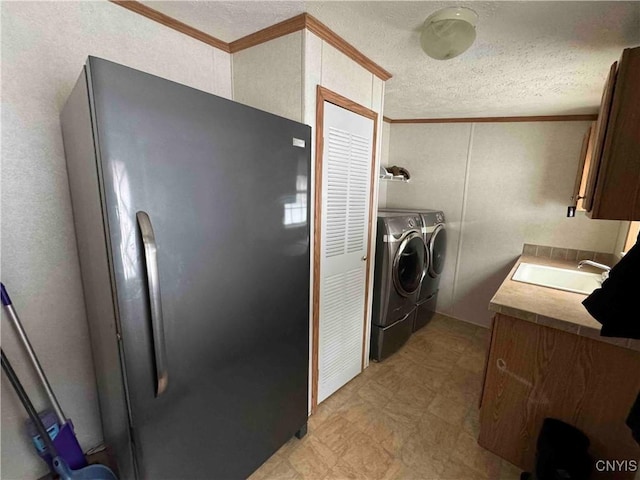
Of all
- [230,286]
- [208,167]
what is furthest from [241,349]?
[208,167]

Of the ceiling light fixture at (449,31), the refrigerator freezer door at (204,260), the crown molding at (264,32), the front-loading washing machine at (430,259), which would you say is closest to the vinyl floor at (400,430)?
the refrigerator freezer door at (204,260)

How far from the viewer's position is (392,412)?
6.31 ft

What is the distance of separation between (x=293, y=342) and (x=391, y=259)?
1135 millimetres

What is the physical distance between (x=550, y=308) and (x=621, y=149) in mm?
776

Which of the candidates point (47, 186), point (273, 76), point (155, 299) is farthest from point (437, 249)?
point (47, 186)

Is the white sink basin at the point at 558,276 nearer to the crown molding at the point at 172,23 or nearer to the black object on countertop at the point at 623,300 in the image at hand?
the black object on countertop at the point at 623,300

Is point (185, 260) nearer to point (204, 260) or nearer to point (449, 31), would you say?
point (204, 260)

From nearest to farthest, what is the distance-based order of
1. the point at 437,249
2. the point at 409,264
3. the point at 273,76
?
1. the point at 273,76
2. the point at 409,264
3. the point at 437,249

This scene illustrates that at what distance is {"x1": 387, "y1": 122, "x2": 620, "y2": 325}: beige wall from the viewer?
8.61 ft

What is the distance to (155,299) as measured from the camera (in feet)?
2.77

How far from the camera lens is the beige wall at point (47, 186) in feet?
3.59

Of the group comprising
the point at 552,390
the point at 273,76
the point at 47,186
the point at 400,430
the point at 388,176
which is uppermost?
the point at 273,76

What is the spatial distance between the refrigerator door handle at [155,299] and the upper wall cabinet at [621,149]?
1.63 m

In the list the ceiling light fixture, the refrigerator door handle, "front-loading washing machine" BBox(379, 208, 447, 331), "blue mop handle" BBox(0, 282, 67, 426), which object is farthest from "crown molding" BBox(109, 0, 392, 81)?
"front-loading washing machine" BBox(379, 208, 447, 331)
